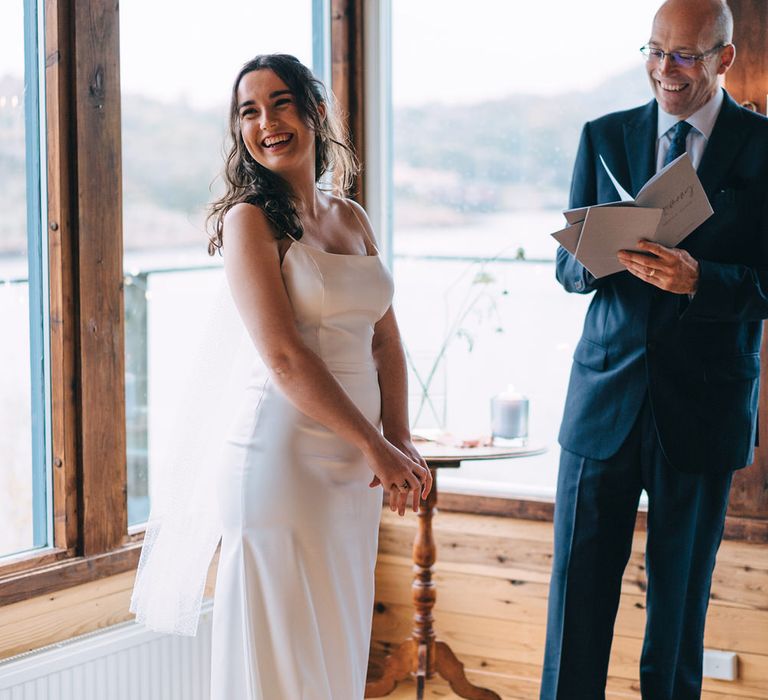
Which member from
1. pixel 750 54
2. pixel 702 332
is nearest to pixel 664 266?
pixel 702 332

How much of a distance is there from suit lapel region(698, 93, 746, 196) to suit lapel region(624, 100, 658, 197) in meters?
0.11

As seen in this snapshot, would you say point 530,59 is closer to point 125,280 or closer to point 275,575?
point 125,280

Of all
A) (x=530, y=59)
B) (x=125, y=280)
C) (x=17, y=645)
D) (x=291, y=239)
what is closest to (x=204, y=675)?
(x=17, y=645)

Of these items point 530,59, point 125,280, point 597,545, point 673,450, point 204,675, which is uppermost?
point 530,59

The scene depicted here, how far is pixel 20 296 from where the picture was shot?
2.30m

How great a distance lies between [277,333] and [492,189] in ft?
5.00

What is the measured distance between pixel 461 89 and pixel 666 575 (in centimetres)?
166

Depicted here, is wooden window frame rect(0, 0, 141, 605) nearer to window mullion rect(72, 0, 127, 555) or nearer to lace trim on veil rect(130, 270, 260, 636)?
window mullion rect(72, 0, 127, 555)

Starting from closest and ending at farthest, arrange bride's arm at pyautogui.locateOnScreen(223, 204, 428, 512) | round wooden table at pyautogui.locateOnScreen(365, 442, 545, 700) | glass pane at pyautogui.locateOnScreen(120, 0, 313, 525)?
bride's arm at pyautogui.locateOnScreen(223, 204, 428, 512)
glass pane at pyautogui.locateOnScreen(120, 0, 313, 525)
round wooden table at pyautogui.locateOnScreen(365, 442, 545, 700)

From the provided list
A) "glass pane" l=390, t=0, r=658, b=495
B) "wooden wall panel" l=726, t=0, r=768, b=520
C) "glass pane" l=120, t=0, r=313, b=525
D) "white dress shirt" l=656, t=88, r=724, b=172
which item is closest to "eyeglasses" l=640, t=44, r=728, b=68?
"white dress shirt" l=656, t=88, r=724, b=172

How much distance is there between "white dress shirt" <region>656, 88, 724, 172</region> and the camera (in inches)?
87.9

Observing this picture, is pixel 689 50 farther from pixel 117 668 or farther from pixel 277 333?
pixel 117 668

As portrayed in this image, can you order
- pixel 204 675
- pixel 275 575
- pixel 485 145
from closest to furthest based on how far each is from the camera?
pixel 275 575
pixel 204 675
pixel 485 145

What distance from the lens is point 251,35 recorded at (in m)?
3.01
